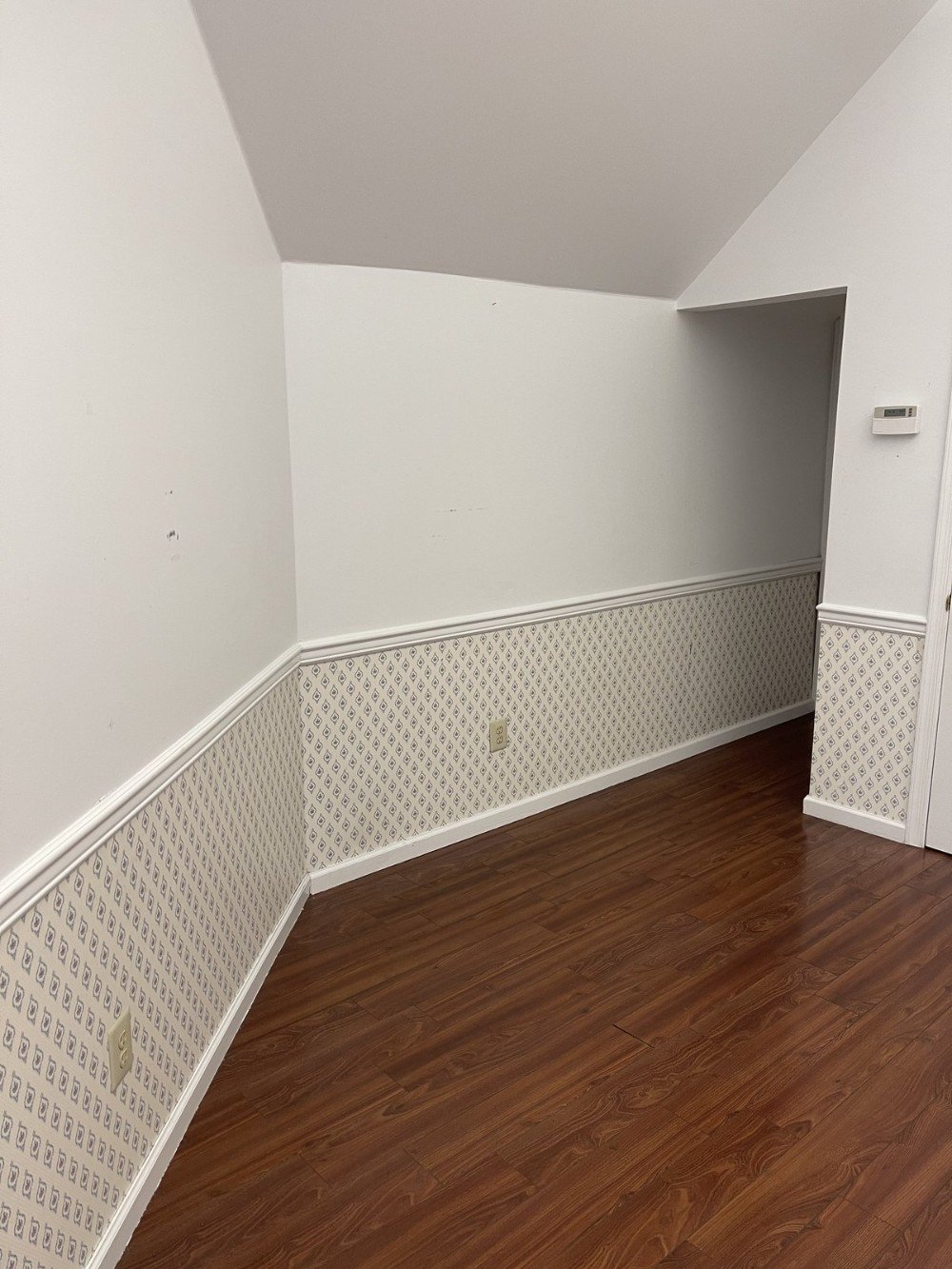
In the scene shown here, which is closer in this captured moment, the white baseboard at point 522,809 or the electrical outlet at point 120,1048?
the electrical outlet at point 120,1048

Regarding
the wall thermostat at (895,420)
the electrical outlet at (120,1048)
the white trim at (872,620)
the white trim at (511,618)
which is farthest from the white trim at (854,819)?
the electrical outlet at (120,1048)

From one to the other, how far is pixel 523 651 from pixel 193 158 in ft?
6.59

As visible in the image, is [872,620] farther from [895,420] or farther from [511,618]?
[511,618]

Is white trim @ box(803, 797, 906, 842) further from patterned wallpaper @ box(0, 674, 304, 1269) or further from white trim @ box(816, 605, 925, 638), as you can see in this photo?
patterned wallpaper @ box(0, 674, 304, 1269)

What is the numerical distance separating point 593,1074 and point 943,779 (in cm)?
181

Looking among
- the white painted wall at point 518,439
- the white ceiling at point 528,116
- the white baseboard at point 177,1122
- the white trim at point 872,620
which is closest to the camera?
the white baseboard at point 177,1122

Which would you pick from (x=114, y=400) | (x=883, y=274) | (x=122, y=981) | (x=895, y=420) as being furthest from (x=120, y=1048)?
(x=883, y=274)

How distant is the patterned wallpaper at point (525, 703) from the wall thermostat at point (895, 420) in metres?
1.15

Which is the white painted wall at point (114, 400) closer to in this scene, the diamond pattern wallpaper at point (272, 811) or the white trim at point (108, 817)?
the white trim at point (108, 817)

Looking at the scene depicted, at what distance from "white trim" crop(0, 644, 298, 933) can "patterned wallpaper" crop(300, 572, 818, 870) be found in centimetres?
70

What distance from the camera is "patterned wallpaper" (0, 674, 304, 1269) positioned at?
136cm

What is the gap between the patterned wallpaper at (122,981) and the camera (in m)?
1.36

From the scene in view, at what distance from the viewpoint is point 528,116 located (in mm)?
2598

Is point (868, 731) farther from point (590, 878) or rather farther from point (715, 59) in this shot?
point (715, 59)
